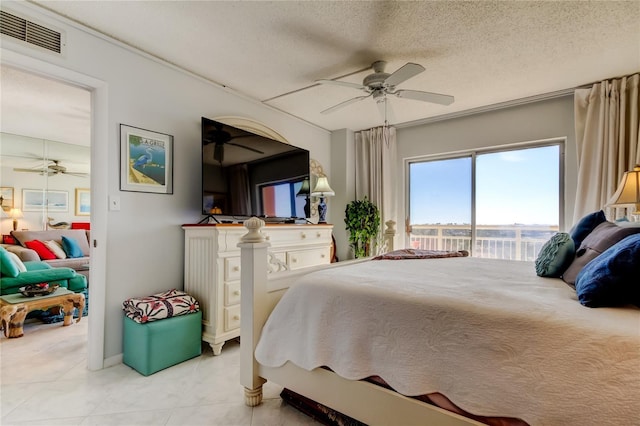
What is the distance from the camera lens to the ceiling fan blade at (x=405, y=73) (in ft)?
6.63

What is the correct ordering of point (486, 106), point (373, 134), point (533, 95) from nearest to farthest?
1. point (533, 95)
2. point (486, 106)
3. point (373, 134)

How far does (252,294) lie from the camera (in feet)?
5.24

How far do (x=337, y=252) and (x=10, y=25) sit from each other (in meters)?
3.96

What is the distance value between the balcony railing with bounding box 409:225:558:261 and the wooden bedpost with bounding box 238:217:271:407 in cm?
321

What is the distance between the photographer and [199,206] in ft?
9.34

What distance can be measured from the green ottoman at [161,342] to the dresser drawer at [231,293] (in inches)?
9.3

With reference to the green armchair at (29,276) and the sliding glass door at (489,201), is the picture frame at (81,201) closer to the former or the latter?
the green armchair at (29,276)

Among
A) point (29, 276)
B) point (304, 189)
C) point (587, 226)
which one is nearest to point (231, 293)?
point (304, 189)

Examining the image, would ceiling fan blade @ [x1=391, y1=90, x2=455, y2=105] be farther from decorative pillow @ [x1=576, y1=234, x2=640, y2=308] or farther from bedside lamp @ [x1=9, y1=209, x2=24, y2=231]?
bedside lamp @ [x1=9, y1=209, x2=24, y2=231]

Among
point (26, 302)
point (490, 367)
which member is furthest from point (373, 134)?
point (26, 302)

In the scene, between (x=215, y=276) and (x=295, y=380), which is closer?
(x=295, y=380)

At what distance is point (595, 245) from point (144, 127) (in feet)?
10.1

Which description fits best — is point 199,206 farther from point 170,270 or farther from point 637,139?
point 637,139

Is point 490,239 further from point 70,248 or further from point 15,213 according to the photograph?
point 15,213
